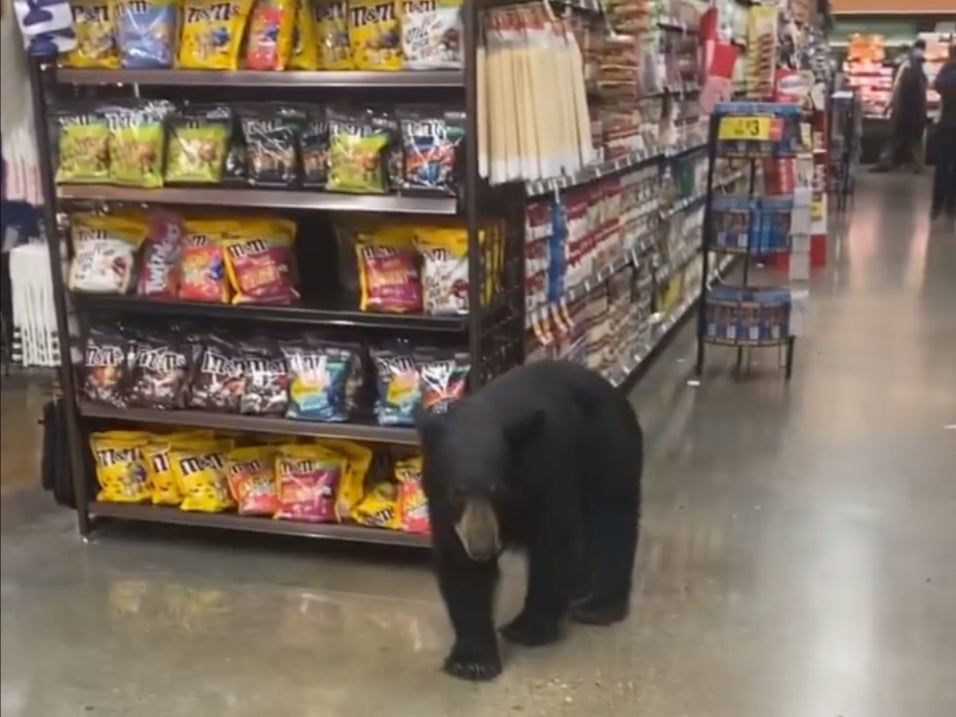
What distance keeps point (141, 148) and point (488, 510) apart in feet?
5.43

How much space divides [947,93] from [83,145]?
2523 mm

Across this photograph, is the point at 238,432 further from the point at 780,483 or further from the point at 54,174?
the point at 780,483

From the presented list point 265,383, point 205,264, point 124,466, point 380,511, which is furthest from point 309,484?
point 205,264

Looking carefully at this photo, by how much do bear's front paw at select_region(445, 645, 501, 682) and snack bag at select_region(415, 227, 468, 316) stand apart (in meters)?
0.97

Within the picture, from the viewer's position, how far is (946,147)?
2469 mm

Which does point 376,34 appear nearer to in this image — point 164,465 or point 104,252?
point 104,252

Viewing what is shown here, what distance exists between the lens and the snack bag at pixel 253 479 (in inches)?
152

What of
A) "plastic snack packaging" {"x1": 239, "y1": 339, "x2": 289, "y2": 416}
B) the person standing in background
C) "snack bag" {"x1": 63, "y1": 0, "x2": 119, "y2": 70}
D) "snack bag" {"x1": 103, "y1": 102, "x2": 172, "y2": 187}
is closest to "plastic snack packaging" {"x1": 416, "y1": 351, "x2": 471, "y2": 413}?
"plastic snack packaging" {"x1": 239, "y1": 339, "x2": 289, "y2": 416}

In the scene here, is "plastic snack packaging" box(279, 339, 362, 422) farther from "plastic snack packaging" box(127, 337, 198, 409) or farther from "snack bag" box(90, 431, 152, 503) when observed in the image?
"snack bag" box(90, 431, 152, 503)

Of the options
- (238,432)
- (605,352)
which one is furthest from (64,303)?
(605,352)

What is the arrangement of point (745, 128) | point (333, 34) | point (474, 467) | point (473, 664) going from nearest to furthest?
point (474, 467) < point (473, 664) < point (333, 34) < point (745, 128)

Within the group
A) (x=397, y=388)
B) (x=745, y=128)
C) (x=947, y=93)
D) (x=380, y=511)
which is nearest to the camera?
(x=947, y=93)

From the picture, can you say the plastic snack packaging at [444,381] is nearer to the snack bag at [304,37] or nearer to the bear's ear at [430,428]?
the bear's ear at [430,428]

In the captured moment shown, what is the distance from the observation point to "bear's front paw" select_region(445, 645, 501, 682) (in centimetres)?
315
